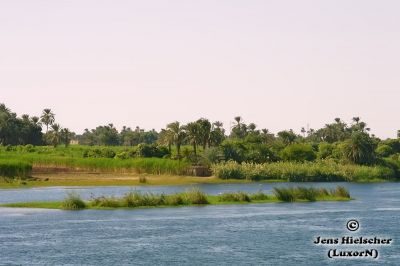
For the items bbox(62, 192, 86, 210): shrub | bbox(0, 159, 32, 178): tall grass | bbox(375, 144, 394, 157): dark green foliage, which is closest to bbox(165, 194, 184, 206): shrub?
bbox(62, 192, 86, 210): shrub

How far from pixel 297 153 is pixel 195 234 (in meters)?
103

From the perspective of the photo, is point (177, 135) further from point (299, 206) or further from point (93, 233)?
point (93, 233)

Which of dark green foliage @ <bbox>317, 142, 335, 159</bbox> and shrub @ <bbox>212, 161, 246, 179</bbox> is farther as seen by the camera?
dark green foliage @ <bbox>317, 142, 335, 159</bbox>

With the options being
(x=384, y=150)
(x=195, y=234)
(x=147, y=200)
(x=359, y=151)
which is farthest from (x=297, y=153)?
(x=195, y=234)

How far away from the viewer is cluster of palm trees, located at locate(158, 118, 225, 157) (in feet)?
527

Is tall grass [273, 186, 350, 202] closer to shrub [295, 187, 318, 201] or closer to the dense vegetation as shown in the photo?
shrub [295, 187, 318, 201]

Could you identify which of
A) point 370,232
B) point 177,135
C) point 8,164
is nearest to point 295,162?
point 177,135

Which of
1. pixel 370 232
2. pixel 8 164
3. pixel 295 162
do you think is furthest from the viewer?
pixel 295 162

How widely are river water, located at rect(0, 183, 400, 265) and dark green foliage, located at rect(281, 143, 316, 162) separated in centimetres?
7191

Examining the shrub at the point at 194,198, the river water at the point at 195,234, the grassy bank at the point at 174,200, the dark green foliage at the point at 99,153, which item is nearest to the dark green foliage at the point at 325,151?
the dark green foliage at the point at 99,153

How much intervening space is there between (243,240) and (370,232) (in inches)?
466

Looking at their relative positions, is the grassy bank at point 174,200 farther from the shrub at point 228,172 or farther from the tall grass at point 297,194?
the shrub at point 228,172

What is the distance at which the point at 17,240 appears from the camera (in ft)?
197

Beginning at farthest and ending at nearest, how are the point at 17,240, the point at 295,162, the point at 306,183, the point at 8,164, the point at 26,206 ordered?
the point at 295,162
the point at 306,183
the point at 8,164
the point at 26,206
the point at 17,240
